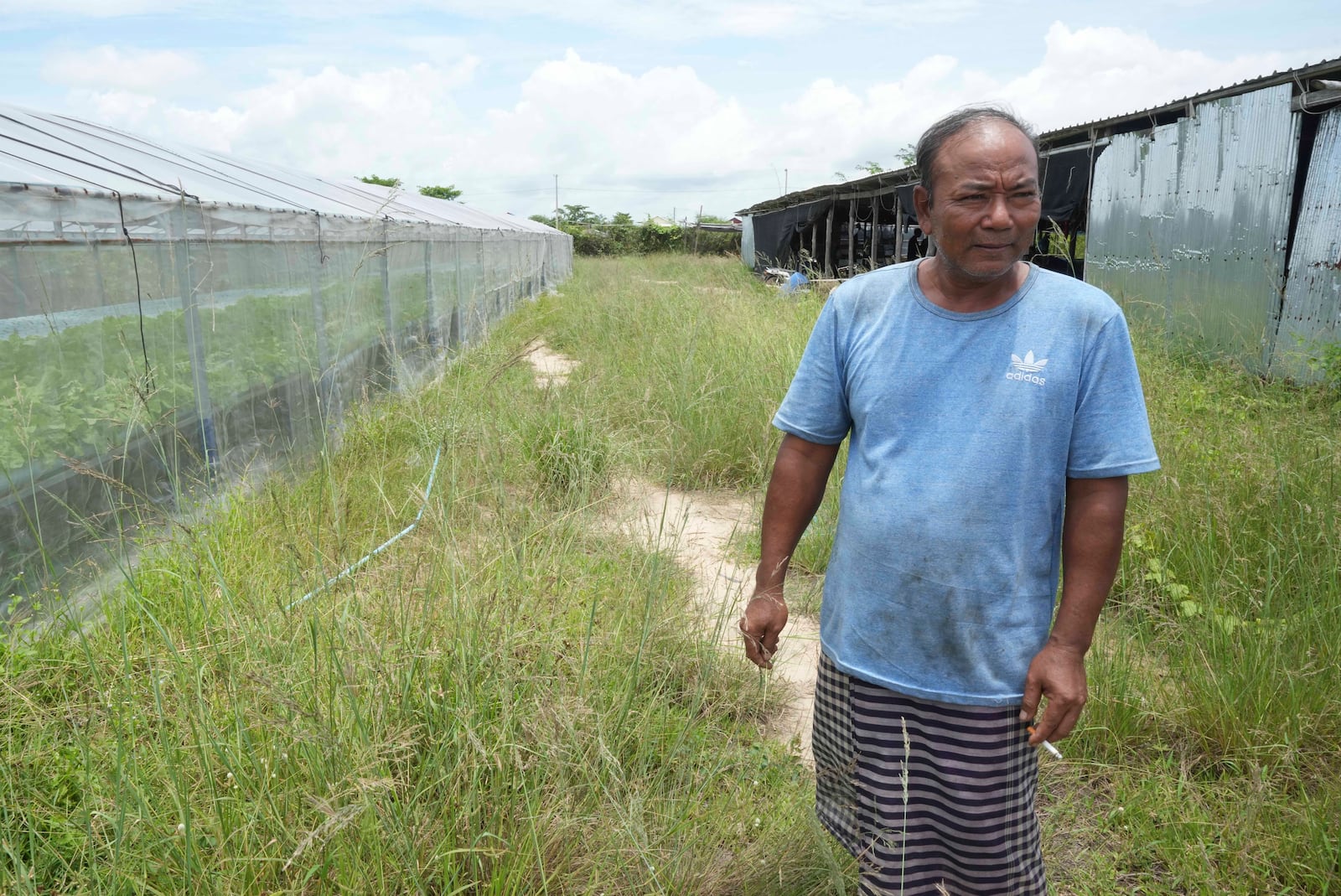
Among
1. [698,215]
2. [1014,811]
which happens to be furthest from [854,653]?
[698,215]

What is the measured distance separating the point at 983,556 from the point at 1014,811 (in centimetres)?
44

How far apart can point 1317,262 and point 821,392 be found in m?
7.04

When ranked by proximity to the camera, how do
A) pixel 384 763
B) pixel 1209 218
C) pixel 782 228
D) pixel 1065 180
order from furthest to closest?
pixel 782 228 < pixel 1065 180 < pixel 1209 218 < pixel 384 763

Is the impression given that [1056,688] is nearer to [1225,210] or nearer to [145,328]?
[145,328]

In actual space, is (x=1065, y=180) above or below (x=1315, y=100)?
below

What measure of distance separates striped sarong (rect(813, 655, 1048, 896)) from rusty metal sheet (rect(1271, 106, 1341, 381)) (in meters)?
6.35

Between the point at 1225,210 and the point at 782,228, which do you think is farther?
the point at 782,228

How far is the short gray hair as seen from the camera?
1.64m

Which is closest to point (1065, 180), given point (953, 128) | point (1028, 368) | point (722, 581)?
point (722, 581)

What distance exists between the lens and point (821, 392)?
70.2 inches

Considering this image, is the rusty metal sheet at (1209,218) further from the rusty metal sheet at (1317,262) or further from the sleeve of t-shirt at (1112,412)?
the sleeve of t-shirt at (1112,412)

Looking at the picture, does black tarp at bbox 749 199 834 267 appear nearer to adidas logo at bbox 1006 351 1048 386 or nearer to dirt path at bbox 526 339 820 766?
dirt path at bbox 526 339 820 766

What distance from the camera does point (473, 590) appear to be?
2.09 meters

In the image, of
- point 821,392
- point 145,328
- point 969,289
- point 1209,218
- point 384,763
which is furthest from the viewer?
point 1209,218
